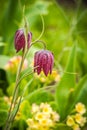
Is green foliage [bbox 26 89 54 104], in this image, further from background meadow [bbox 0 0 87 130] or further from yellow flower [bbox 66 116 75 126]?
yellow flower [bbox 66 116 75 126]

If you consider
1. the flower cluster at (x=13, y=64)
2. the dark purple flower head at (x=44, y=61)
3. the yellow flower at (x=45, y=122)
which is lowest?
the yellow flower at (x=45, y=122)

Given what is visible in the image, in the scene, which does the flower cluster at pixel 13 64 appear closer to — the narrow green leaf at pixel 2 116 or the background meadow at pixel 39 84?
the background meadow at pixel 39 84

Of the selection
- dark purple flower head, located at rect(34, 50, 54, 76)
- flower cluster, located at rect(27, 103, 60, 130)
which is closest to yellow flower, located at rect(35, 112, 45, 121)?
flower cluster, located at rect(27, 103, 60, 130)

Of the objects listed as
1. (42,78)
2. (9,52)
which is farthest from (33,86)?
(9,52)

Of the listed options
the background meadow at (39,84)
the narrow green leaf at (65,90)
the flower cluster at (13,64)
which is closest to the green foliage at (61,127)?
the background meadow at (39,84)

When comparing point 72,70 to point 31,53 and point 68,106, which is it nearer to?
point 68,106
